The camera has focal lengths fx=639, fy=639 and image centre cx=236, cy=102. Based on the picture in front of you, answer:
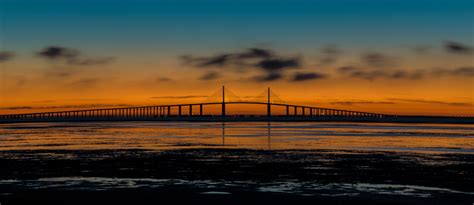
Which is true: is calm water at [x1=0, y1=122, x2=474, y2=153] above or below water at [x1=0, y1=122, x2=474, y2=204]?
above

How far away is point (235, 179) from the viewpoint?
67.1 feet

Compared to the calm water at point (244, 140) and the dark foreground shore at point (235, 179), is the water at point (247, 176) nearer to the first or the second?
the dark foreground shore at point (235, 179)

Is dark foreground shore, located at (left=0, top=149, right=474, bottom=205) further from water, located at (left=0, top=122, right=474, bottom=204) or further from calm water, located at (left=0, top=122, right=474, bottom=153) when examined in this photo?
calm water, located at (left=0, top=122, right=474, bottom=153)

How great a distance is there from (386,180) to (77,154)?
17.2 metres

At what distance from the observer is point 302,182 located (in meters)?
19.7

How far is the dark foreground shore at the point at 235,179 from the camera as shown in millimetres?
16438

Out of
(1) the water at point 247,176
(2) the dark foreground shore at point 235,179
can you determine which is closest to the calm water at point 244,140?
(1) the water at point 247,176

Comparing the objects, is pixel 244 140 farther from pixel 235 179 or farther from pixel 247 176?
pixel 235 179

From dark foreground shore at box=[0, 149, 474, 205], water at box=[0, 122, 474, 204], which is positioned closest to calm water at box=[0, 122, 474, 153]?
water at box=[0, 122, 474, 204]

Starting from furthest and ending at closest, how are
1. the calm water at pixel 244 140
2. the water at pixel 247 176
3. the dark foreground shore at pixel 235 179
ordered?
the calm water at pixel 244 140, the water at pixel 247 176, the dark foreground shore at pixel 235 179

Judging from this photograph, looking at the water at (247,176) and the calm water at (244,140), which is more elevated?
the calm water at (244,140)

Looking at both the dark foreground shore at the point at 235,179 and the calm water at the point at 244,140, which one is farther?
the calm water at the point at 244,140

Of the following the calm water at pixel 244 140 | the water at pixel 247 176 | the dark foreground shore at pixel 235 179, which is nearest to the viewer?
the dark foreground shore at pixel 235 179

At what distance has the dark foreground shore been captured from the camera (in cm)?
1644
